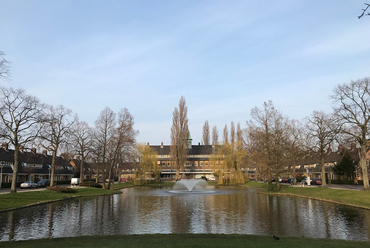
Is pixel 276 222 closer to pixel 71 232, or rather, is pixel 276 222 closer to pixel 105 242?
pixel 105 242

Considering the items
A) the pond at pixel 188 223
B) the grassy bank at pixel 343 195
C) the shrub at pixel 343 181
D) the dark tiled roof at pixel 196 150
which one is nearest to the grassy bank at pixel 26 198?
the pond at pixel 188 223

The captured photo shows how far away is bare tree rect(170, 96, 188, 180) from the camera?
89.2 meters

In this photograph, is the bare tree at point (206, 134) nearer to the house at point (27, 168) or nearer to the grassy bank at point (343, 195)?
the house at point (27, 168)

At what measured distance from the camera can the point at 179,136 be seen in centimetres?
9094

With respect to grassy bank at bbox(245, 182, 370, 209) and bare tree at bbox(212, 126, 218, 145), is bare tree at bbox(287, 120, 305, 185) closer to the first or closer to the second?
grassy bank at bbox(245, 182, 370, 209)

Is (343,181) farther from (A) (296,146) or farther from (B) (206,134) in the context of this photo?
(B) (206,134)

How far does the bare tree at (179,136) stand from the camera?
3514 inches

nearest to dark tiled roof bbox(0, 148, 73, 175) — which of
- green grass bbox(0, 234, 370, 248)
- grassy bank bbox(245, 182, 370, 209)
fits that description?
green grass bbox(0, 234, 370, 248)

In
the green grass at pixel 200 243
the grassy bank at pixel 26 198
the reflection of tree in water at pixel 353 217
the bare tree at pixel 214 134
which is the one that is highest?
the bare tree at pixel 214 134

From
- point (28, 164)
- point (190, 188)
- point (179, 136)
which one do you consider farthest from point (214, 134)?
point (28, 164)

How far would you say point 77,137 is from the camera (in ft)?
186

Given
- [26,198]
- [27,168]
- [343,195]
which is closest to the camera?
[26,198]

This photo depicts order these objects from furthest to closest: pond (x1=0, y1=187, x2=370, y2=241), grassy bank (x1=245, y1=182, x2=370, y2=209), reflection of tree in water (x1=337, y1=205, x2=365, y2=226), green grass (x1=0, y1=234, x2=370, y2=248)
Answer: grassy bank (x1=245, y1=182, x2=370, y2=209) → reflection of tree in water (x1=337, y1=205, x2=365, y2=226) → pond (x1=0, y1=187, x2=370, y2=241) → green grass (x1=0, y1=234, x2=370, y2=248)

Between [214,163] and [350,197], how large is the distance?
→ 4443 centimetres
